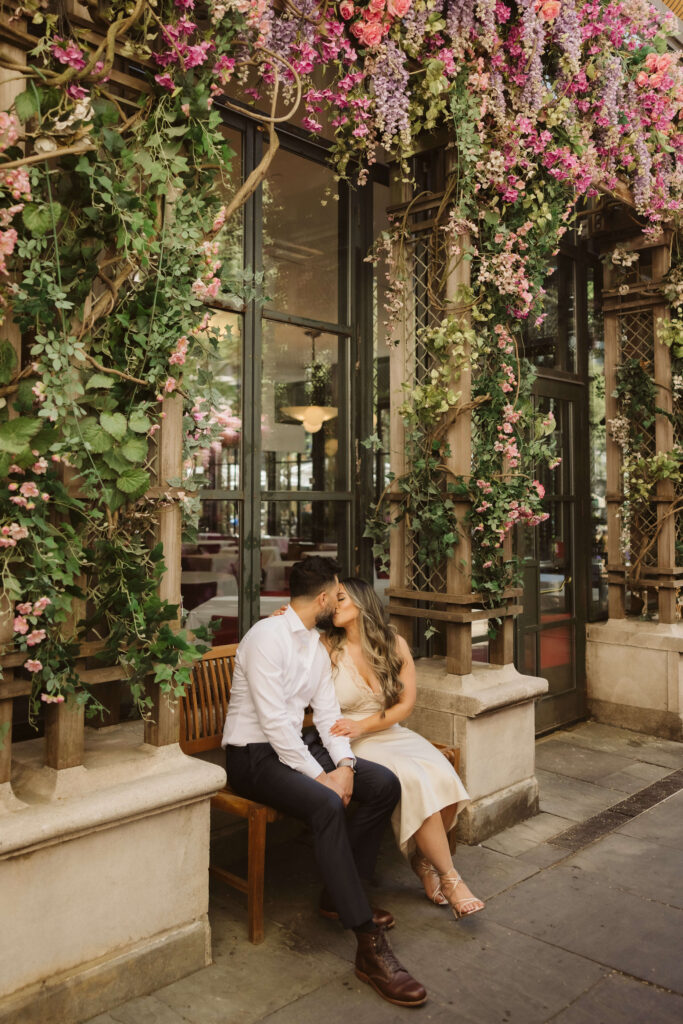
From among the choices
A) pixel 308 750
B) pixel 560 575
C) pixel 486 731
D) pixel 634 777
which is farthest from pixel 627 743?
pixel 308 750

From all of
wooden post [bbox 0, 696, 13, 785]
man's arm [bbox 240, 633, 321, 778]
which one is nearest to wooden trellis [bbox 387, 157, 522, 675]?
man's arm [bbox 240, 633, 321, 778]

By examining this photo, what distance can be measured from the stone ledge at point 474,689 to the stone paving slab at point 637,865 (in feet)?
2.50

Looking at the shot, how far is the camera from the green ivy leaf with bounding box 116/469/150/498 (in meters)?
2.54

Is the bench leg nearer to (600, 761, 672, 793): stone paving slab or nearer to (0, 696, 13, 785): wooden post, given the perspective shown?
(0, 696, 13, 785): wooden post

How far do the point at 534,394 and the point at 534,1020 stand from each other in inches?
159

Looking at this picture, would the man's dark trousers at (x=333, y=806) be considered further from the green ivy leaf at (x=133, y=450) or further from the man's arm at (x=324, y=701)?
the green ivy leaf at (x=133, y=450)

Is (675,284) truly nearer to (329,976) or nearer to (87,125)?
(87,125)

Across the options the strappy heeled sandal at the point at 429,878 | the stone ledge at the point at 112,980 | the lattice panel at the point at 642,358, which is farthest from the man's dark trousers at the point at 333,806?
the lattice panel at the point at 642,358

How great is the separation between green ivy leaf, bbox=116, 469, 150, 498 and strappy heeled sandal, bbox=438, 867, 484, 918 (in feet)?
6.21

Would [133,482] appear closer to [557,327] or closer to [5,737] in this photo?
[5,737]

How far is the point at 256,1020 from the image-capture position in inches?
101

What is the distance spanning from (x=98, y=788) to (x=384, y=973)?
3.62ft

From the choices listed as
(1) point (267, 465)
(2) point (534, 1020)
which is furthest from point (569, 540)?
(2) point (534, 1020)

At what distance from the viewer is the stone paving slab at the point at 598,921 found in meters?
2.90
